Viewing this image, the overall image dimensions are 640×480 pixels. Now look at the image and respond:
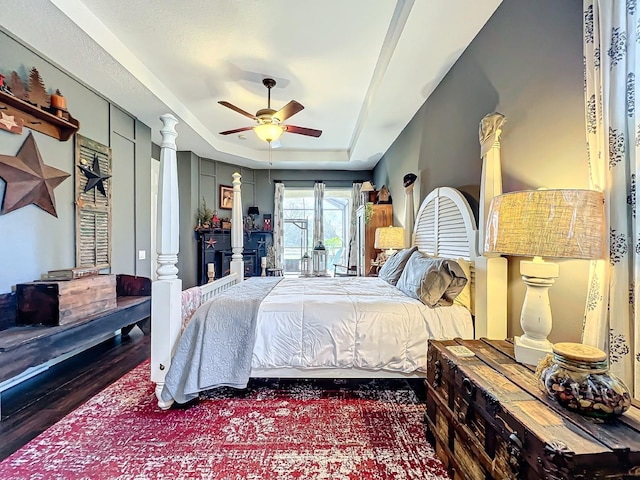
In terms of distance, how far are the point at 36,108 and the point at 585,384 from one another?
3849 millimetres

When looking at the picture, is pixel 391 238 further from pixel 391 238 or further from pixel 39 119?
pixel 39 119

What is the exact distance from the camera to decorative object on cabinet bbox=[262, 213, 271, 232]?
23.1 ft

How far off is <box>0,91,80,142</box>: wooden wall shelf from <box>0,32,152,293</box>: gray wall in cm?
7

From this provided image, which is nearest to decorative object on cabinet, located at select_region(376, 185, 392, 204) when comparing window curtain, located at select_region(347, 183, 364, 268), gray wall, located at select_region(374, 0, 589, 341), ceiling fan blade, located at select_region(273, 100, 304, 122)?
window curtain, located at select_region(347, 183, 364, 268)

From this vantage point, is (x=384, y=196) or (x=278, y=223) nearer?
(x=384, y=196)

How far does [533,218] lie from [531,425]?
0.74 m

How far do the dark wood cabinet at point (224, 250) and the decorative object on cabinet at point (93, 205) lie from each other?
2.38 metres

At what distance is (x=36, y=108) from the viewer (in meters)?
2.55

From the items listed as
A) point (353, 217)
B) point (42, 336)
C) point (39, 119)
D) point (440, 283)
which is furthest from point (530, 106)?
point (353, 217)

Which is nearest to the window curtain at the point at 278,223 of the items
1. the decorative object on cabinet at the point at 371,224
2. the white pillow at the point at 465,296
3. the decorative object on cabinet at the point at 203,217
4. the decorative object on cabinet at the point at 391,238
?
the decorative object on cabinet at the point at 203,217

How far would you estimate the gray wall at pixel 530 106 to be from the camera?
157 cm

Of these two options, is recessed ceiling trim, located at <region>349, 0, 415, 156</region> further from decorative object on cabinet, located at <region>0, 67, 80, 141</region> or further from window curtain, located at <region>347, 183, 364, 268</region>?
decorative object on cabinet, located at <region>0, 67, 80, 141</region>

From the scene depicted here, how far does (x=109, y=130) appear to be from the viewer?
11.9ft

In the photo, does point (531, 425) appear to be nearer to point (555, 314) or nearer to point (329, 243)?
point (555, 314)
